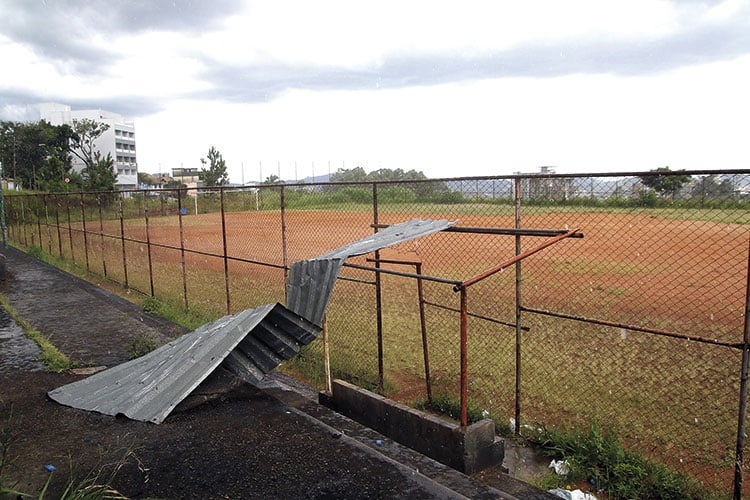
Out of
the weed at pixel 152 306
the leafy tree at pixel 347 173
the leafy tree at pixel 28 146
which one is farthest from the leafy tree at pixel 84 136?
the weed at pixel 152 306

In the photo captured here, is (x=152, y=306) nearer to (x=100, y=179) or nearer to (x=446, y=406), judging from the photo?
(x=446, y=406)

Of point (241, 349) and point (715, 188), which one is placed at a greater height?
point (715, 188)

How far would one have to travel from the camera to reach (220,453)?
3.92 meters

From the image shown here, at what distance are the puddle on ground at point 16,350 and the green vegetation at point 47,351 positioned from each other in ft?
0.18

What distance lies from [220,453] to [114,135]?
99.2 metres

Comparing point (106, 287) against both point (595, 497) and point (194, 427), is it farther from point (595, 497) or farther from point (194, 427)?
point (595, 497)

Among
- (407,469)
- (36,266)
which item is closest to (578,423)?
(407,469)

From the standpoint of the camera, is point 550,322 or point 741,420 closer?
point 741,420

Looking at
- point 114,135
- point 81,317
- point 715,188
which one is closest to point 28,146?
point 114,135

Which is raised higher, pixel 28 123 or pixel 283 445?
pixel 28 123

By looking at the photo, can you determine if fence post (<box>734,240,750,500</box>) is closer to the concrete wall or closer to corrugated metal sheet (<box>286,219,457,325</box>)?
the concrete wall

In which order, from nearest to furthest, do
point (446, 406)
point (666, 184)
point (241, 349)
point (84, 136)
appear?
point (666, 184) < point (241, 349) < point (446, 406) < point (84, 136)

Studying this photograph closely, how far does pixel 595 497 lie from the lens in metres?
3.92

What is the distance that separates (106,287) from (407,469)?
424 inches
